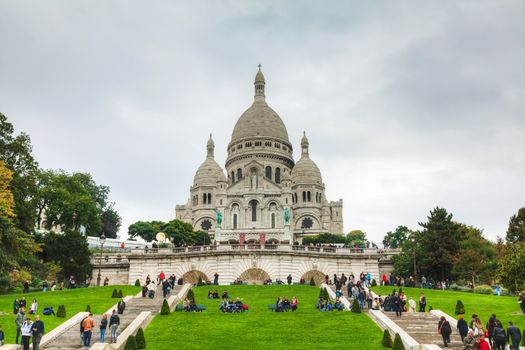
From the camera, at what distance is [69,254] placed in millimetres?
53688

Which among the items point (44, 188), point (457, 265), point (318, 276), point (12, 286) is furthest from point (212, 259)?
point (44, 188)

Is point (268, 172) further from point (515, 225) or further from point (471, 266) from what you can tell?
point (471, 266)

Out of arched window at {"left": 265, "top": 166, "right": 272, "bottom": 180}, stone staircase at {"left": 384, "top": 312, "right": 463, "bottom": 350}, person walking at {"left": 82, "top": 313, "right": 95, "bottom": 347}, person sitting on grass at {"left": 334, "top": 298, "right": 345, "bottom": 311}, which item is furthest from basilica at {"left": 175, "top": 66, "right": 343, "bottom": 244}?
person walking at {"left": 82, "top": 313, "right": 95, "bottom": 347}

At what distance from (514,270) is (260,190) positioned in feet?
233

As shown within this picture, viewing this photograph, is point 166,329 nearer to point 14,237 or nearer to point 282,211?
point 14,237

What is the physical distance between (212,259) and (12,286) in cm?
1649

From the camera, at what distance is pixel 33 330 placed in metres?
22.5

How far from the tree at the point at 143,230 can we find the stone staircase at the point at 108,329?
64.4m

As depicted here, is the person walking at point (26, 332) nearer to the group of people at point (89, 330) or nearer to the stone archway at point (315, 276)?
the group of people at point (89, 330)

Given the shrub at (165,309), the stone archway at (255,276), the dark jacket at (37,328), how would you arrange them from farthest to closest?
the stone archway at (255,276) → the shrub at (165,309) → the dark jacket at (37,328)

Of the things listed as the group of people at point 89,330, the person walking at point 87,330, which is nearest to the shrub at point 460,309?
the group of people at point 89,330

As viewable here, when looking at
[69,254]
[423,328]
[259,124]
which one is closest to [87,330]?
[423,328]

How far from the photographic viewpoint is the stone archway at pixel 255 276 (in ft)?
171

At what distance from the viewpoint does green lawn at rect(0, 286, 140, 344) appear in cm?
2844
